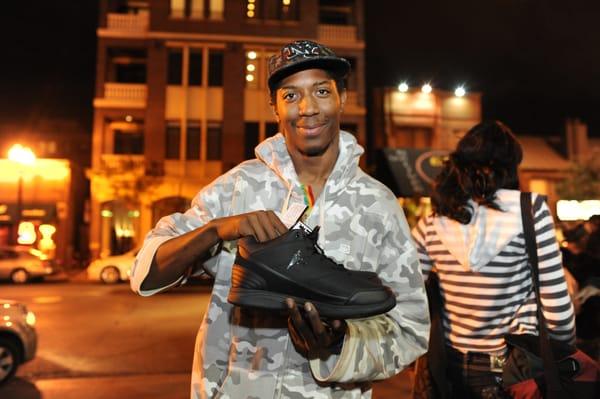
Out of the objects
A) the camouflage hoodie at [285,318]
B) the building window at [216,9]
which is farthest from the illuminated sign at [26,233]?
the camouflage hoodie at [285,318]

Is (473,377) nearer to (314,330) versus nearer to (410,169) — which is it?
(314,330)

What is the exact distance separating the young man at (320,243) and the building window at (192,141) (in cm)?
2153

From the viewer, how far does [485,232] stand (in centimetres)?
233

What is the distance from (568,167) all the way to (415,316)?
29585 mm

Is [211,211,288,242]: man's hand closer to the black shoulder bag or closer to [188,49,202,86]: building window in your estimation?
the black shoulder bag

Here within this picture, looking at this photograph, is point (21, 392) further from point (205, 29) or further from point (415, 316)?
point (205, 29)

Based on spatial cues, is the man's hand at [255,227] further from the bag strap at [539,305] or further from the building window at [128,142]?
the building window at [128,142]

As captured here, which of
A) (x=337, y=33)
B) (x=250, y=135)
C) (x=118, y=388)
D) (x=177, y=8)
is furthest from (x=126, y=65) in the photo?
(x=118, y=388)

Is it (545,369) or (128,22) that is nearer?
(545,369)

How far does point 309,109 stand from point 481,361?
1472mm

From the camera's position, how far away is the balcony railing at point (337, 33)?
24172 millimetres

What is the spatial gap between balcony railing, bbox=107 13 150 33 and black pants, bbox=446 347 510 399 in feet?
78.5

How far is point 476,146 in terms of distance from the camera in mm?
2508

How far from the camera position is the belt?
2.25m
